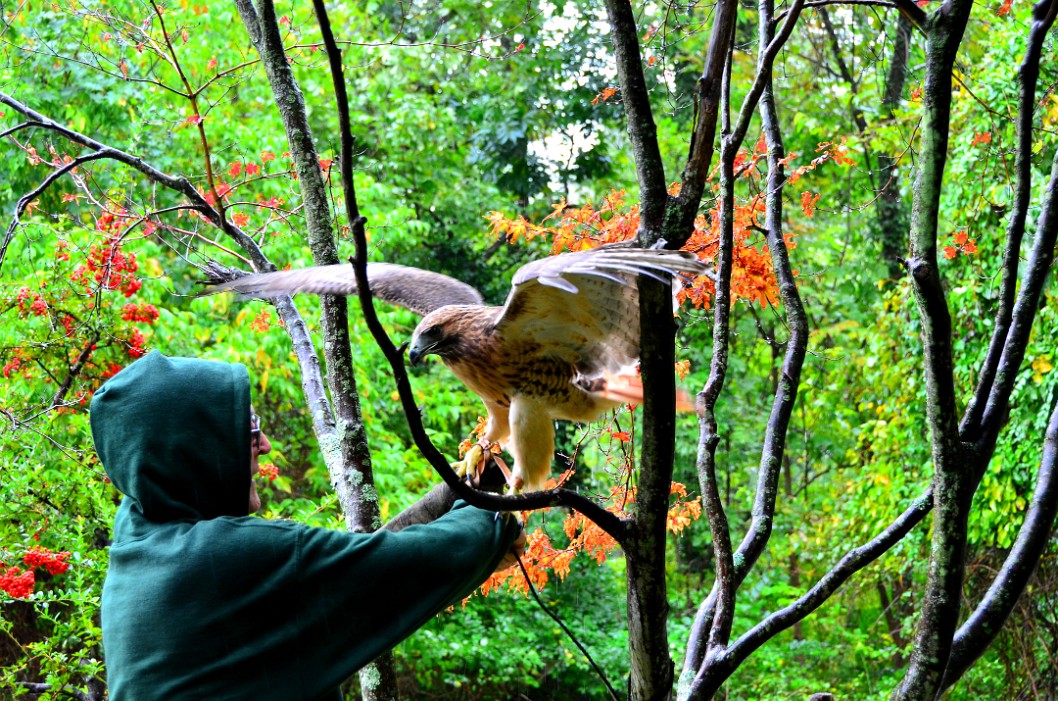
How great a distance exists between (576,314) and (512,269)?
24.2 feet

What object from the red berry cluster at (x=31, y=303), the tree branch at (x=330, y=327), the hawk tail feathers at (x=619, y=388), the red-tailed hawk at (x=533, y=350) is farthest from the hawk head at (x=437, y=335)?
the red berry cluster at (x=31, y=303)

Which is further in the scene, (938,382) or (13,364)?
(13,364)

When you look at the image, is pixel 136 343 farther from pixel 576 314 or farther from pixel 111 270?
pixel 576 314

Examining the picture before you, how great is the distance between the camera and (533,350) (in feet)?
8.48

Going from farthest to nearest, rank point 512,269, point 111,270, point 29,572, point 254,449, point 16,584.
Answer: point 512,269
point 111,270
point 29,572
point 16,584
point 254,449

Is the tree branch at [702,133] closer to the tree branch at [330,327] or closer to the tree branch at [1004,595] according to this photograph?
the tree branch at [1004,595]

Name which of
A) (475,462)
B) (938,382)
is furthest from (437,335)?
(938,382)

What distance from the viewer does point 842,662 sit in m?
8.57

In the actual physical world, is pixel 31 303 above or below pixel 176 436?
below

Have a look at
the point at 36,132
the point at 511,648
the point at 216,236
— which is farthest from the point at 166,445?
the point at 36,132

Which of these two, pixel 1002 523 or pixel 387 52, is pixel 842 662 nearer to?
pixel 1002 523

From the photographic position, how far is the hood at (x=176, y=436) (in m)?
1.54

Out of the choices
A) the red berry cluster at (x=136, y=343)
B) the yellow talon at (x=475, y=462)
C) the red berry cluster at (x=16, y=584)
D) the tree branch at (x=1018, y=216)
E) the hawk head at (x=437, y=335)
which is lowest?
the red berry cluster at (x=16, y=584)

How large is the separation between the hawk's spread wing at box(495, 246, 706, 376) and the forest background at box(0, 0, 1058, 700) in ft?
1.31
